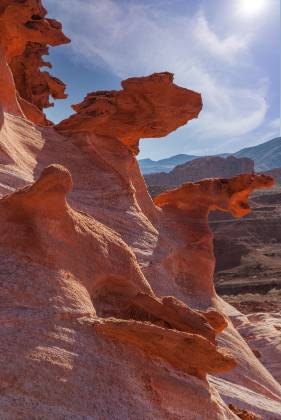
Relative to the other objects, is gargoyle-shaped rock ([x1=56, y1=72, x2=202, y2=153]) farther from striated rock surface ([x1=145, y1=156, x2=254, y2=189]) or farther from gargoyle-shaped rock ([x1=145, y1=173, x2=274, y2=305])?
striated rock surface ([x1=145, y1=156, x2=254, y2=189])

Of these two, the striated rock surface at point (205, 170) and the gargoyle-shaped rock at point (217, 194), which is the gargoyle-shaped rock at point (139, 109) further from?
the striated rock surface at point (205, 170)

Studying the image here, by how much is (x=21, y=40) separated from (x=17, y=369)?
32.9 ft

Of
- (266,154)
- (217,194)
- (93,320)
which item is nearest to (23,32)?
(217,194)

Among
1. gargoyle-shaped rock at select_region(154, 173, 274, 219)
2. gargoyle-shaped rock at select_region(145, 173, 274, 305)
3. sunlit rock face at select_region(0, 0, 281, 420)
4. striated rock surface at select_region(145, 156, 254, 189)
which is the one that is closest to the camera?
sunlit rock face at select_region(0, 0, 281, 420)

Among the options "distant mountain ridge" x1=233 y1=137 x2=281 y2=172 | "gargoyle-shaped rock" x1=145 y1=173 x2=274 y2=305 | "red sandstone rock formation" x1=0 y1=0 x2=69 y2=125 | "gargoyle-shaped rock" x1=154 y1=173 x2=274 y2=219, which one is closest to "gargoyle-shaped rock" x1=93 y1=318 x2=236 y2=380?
"gargoyle-shaped rock" x1=145 y1=173 x2=274 y2=305

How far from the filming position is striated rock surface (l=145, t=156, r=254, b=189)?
77.1 m

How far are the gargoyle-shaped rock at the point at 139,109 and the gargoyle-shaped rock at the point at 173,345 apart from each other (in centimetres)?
705

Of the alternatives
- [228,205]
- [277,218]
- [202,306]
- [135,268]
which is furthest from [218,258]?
[135,268]

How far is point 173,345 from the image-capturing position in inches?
156

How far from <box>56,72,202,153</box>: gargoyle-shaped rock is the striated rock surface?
212ft

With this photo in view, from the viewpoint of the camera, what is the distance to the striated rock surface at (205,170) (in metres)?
77.1

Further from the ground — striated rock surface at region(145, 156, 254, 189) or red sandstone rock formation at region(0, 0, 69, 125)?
striated rock surface at region(145, 156, 254, 189)

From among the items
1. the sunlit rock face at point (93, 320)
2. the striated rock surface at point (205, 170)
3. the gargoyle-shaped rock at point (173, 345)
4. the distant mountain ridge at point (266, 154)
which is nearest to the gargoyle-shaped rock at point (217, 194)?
the sunlit rock face at point (93, 320)

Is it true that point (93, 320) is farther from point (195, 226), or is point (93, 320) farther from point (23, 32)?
point (23, 32)
